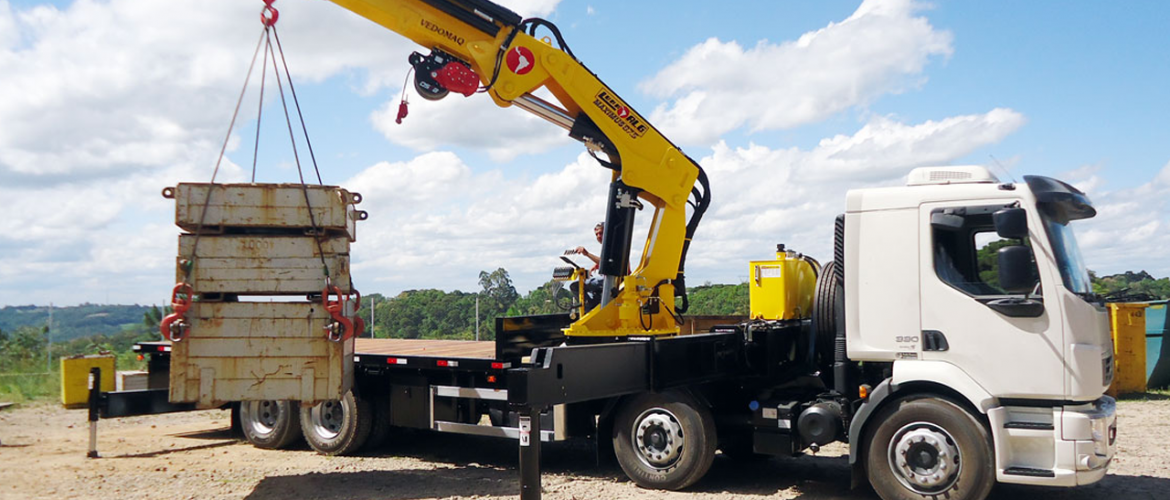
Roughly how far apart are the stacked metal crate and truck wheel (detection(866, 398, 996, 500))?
15.0 ft

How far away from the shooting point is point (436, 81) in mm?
8898

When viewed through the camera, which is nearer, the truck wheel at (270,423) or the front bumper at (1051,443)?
the front bumper at (1051,443)

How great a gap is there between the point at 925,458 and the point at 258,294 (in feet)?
18.5

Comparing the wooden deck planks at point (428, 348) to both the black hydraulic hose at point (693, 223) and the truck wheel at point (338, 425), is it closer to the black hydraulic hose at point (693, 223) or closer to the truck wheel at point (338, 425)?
the truck wheel at point (338, 425)

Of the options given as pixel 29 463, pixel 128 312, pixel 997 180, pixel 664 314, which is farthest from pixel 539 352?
pixel 128 312

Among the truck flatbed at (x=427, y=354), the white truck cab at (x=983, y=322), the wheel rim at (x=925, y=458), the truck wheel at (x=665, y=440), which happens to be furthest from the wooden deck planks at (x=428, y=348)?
the wheel rim at (x=925, y=458)

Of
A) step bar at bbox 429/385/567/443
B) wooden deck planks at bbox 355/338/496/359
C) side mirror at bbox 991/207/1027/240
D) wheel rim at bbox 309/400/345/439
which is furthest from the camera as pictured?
wheel rim at bbox 309/400/345/439

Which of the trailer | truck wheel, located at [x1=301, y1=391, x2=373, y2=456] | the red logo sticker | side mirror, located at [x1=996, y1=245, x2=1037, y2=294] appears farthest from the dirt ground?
the red logo sticker

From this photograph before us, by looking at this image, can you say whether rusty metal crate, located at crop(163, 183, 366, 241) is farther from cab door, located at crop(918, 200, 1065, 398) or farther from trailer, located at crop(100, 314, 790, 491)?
cab door, located at crop(918, 200, 1065, 398)

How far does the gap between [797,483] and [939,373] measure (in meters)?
2.18

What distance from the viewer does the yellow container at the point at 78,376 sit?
1255 cm

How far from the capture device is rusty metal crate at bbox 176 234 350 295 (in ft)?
26.3

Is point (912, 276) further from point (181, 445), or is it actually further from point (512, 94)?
point (181, 445)

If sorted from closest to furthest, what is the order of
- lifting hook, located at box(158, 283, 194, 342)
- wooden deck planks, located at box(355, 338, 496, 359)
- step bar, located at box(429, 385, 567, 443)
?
1. lifting hook, located at box(158, 283, 194, 342)
2. step bar, located at box(429, 385, 567, 443)
3. wooden deck planks, located at box(355, 338, 496, 359)
